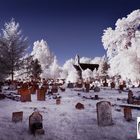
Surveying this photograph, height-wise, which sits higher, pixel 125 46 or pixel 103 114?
pixel 125 46

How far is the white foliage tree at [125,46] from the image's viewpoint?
28.4m

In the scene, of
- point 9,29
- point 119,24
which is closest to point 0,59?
point 9,29

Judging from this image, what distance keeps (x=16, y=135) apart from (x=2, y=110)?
3.10 m

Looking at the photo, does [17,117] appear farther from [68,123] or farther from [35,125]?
[68,123]

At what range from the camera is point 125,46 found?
103 feet

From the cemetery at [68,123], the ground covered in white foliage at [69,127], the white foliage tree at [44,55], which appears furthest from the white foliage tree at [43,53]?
the ground covered in white foliage at [69,127]

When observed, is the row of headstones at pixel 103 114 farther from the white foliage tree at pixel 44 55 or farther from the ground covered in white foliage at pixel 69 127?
the white foliage tree at pixel 44 55

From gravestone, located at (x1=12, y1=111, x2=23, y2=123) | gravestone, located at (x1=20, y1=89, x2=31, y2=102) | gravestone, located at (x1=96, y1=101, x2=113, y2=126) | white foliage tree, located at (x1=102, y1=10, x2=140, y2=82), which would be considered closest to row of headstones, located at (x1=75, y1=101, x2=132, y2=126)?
gravestone, located at (x1=96, y1=101, x2=113, y2=126)

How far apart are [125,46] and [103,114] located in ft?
72.5

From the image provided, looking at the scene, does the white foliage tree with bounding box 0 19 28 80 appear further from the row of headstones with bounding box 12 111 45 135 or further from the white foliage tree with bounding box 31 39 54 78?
the white foliage tree with bounding box 31 39 54 78

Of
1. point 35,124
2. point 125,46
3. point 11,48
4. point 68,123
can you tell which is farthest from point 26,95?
point 125,46

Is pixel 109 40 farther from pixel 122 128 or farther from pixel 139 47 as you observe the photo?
pixel 122 128

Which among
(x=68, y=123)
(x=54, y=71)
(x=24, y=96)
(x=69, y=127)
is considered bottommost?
(x=69, y=127)

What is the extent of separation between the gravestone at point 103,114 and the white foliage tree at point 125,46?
1840 centimetres
